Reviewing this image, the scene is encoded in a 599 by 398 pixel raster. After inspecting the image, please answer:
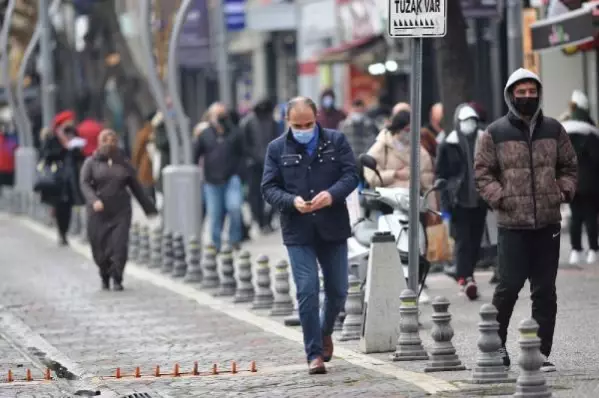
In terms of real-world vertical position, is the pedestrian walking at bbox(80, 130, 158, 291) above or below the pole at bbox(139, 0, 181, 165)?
below

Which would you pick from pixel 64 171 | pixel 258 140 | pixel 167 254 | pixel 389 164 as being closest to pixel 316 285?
pixel 389 164

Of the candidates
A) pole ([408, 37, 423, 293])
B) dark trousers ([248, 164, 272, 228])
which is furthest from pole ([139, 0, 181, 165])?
pole ([408, 37, 423, 293])

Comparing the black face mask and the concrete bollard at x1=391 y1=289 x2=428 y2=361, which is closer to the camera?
the black face mask

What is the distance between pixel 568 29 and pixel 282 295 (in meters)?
6.24

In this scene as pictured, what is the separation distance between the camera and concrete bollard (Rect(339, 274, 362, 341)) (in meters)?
15.7

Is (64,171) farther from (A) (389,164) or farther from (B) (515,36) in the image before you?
(A) (389,164)

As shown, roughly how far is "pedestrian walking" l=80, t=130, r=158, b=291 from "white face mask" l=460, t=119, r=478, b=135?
447cm

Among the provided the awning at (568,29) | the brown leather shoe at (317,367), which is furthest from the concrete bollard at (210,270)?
the brown leather shoe at (317,367)

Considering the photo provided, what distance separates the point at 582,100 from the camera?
21.5 meters

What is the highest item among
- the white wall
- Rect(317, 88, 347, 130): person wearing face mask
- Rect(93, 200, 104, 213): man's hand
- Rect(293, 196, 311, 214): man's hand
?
Rect(293, 196, 311, 214): man's hand

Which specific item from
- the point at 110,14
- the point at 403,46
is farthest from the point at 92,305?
the point at 110,14

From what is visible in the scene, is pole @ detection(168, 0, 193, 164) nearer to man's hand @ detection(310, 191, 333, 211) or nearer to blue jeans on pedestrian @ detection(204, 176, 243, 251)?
blue jeans on pedestrian @ detection(204, 176, 243, 251)

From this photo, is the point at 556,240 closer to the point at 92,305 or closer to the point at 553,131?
the point at 553,131

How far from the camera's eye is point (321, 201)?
533 inches
